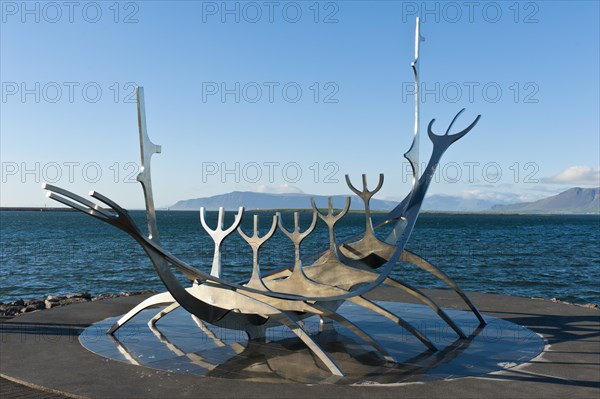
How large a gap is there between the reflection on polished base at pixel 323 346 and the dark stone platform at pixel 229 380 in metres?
0.37

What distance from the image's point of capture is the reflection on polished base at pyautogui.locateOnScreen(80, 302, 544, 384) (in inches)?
420

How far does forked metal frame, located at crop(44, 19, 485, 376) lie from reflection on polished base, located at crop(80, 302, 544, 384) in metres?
0.35

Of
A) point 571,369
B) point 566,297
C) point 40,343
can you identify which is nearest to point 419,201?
point 571,369

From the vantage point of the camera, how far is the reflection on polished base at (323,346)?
35.0 ft

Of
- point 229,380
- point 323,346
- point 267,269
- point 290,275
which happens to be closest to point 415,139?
point 290,275

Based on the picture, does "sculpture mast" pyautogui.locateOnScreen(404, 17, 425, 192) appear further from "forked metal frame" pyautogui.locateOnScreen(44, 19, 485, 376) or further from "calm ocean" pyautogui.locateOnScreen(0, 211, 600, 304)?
"calm ocean" pyautogui.locateOnScreen(0, 211, 600, 304)

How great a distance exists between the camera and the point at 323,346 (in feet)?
41.8

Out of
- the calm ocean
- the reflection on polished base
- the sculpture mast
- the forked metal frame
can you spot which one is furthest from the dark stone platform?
the calm ocean

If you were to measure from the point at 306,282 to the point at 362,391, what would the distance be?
331cm

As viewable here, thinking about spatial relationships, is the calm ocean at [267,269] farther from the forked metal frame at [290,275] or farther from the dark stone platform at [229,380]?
the forked metal frame at [290,275]

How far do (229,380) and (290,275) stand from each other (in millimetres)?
3267

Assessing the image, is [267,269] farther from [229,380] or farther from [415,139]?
[229,380]

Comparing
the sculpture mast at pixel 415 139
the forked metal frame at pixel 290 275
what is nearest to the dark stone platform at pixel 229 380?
the forked metal frame at pixel 290 275

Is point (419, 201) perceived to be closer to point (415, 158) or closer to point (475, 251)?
point (415, 158)
